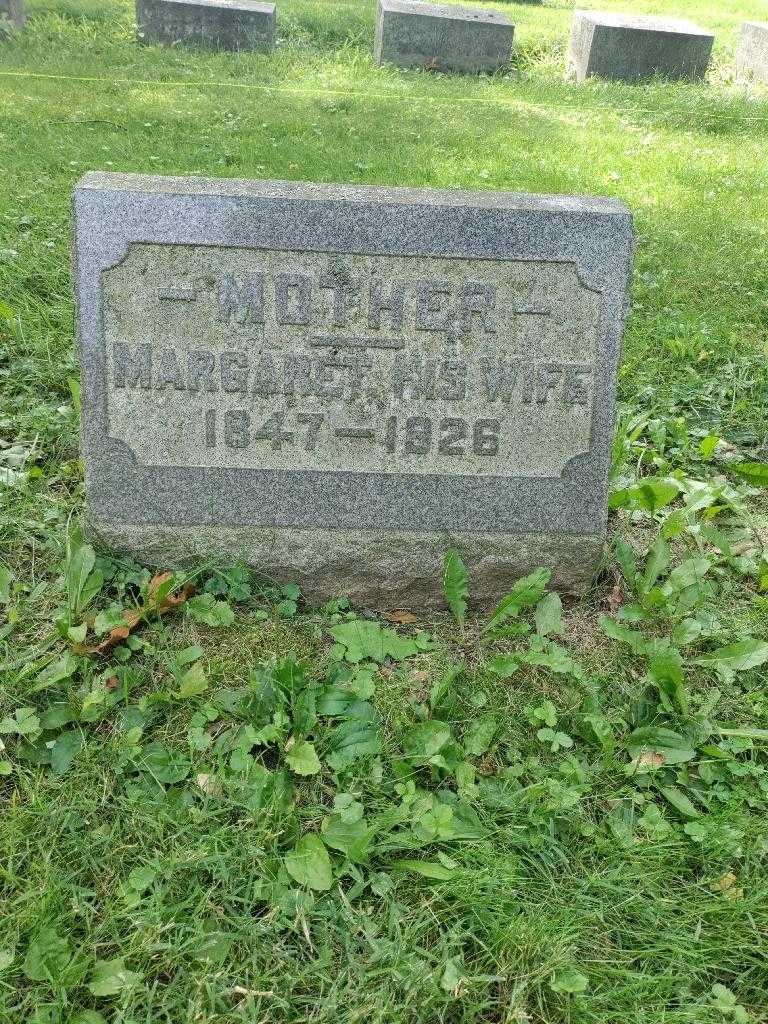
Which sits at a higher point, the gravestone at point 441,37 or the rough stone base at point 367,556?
the gravestone at point 441,37

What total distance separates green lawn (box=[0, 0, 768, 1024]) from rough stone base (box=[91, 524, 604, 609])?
0.07 metres

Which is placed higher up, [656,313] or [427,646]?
[656,313]

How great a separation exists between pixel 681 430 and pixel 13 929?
2.79 meters

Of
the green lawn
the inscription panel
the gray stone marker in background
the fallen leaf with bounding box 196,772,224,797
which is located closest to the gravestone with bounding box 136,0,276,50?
the gray stone marker in background

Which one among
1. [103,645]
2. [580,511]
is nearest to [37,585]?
[103,645]

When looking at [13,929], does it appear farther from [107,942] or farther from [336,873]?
[336,873]

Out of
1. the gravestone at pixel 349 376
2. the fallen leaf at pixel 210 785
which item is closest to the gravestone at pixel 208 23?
the gravestone at pixel 349 376

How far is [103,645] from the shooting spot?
7.54 ft

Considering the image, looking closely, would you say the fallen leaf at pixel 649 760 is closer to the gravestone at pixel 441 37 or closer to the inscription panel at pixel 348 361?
the inscription panel at pixel 348 361

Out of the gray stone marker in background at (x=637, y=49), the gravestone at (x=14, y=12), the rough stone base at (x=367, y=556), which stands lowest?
the rough stone base at (x=367, y=556)

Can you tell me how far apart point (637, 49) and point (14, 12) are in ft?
20.9

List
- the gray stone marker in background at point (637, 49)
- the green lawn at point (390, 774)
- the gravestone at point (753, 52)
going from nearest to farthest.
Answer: the green lawn at point (390, 774)
the gray stone marker in background at point (637, 49)
the gravestone at point (753, 52)

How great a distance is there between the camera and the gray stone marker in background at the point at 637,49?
357 inches

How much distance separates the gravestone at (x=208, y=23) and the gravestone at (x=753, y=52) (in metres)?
5.05
